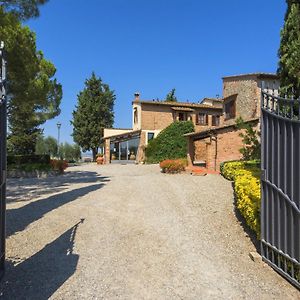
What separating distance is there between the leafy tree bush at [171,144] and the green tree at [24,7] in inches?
819

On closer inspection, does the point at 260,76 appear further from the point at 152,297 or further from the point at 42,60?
the point at 152,297

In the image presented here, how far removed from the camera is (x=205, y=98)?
45219 millimetres

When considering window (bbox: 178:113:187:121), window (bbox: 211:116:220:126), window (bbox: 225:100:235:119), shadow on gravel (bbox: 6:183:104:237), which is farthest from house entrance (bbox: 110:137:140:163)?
shadow on gravel (bbox: 6:183:104:237)

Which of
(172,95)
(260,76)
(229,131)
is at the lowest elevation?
(229,131)

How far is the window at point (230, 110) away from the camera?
2902cm

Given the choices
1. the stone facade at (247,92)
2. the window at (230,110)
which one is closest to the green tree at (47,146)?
the window at (230,110)

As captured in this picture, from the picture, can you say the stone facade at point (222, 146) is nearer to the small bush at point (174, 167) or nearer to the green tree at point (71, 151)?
the small bush at point (174, 167)

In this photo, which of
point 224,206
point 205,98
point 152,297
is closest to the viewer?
point 152,297

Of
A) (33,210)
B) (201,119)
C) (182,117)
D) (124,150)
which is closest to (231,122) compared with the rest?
(201,119)

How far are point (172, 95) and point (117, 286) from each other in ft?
156

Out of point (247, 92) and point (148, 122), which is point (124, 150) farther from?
point (247, 92)

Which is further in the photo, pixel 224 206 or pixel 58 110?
pixel 58 110

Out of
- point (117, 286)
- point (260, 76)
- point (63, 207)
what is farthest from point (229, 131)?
point (117, 286)

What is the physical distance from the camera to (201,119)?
127 feet
